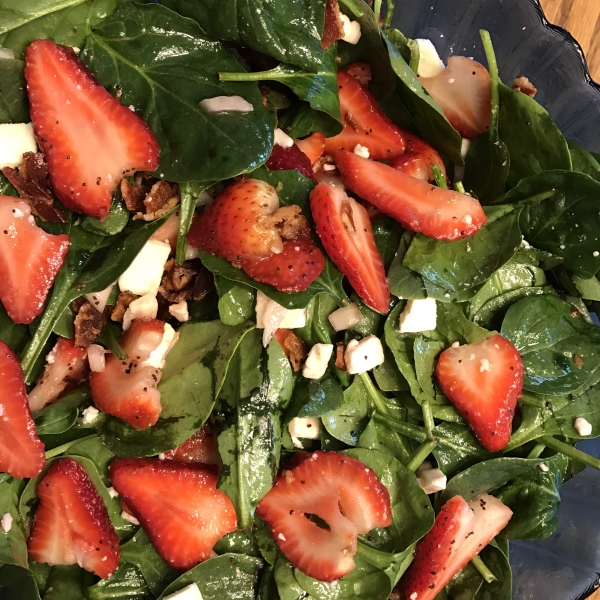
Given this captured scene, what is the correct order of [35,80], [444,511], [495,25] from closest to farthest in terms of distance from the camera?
[35,80], [444,511], [495,25]

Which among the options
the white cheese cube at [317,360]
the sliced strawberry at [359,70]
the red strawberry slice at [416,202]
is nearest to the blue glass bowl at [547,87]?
the sliced strawberry at [359,70]

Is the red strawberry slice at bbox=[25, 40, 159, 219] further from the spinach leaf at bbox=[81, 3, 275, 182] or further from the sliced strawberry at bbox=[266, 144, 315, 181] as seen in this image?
the sliced strawberry at bbox=[266, 144, 315, 181]

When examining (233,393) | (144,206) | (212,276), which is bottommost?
(233,393)

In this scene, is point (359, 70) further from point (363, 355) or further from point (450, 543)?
point (450, 543)

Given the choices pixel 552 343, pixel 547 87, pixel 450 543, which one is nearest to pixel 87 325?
pixel 450 543

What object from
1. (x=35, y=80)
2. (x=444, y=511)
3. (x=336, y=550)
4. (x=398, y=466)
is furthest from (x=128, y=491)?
(x=35, y=80)

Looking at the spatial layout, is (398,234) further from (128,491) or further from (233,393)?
(128,491)

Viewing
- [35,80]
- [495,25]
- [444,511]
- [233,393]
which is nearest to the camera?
[35,80]
